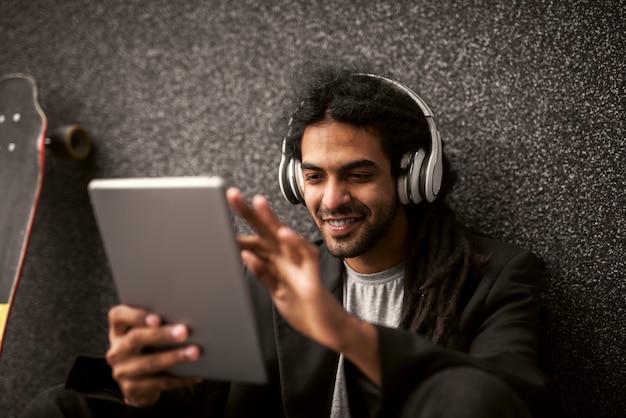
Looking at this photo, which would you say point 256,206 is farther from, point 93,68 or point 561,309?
point 93,68

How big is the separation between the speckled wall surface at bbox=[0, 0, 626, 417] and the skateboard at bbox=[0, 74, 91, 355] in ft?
0.50

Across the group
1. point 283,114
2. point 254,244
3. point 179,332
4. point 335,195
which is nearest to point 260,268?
point 254,244

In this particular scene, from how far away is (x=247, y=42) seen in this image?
149 cm

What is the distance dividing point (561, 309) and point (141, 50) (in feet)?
3.78

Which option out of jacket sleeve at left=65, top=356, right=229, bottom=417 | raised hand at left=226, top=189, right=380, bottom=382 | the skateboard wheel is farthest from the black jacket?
the skateboard wheel

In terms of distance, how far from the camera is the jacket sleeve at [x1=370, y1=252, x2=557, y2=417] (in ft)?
2.60

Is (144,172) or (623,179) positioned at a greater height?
(623,179)

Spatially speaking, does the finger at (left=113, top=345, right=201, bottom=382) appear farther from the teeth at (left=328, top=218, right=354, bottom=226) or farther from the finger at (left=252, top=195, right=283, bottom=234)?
the teeth at (left=328, top=218, right=354, bottom=226)

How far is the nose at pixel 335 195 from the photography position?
1.08 metres

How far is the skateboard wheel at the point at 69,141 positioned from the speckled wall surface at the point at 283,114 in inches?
1.8

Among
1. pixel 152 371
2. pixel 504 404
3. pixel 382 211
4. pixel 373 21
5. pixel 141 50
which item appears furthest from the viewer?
pixel 141 50

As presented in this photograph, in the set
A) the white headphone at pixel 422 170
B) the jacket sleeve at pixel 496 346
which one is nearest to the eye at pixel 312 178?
the white headphone at pixel 422 170

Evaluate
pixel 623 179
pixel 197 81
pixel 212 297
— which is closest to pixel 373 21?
pixel 197 81

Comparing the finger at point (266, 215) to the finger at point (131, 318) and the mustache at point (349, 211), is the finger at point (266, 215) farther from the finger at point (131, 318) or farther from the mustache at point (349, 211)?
the mustache at point (349, 211)
